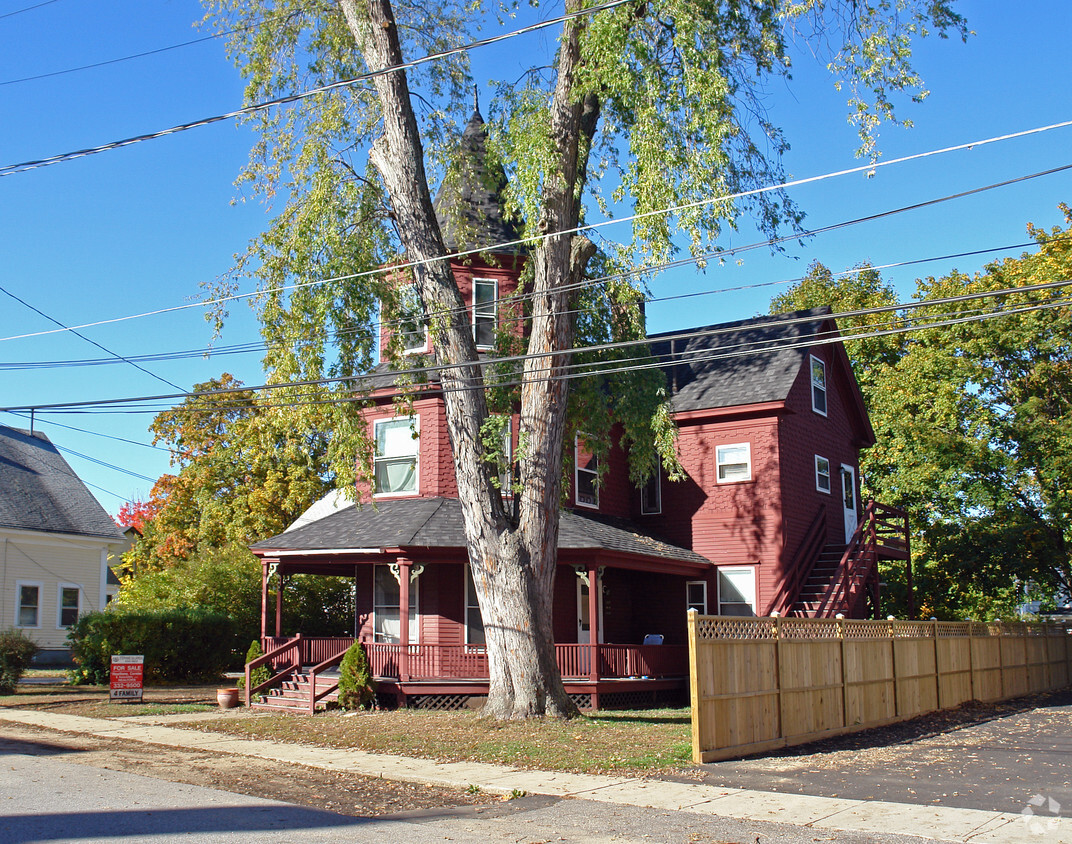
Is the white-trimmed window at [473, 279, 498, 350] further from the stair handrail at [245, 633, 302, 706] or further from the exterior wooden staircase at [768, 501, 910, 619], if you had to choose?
the exterior wooden staircase at [768, 501, 910, 619]

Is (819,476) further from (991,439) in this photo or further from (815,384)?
(991,439)

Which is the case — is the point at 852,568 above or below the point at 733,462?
below

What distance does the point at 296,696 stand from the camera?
1931 centimetres

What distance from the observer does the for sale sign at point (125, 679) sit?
1948cm

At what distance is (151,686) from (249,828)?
1801cm

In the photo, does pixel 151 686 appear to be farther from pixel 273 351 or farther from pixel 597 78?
pixel 597 78

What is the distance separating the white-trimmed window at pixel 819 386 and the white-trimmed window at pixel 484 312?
8.98m

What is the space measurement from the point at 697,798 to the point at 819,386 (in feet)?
59.6

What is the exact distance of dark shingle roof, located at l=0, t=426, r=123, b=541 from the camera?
108 ft

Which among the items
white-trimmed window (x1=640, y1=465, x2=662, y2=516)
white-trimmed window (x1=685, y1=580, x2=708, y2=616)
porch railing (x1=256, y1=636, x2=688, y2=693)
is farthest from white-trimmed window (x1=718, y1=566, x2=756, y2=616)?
porch railing (x1=256, y1=636, x2=688, y2=693)

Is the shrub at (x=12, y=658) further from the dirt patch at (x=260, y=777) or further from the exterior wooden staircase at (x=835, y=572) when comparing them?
the exterior wooden staircase at (x=835, y=572)

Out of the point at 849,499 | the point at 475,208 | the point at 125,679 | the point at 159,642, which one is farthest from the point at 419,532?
the point at 849,499

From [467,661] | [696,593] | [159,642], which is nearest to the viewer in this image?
[467,661]

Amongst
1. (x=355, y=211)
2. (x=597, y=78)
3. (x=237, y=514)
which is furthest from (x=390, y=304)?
(x=237, y=514)
